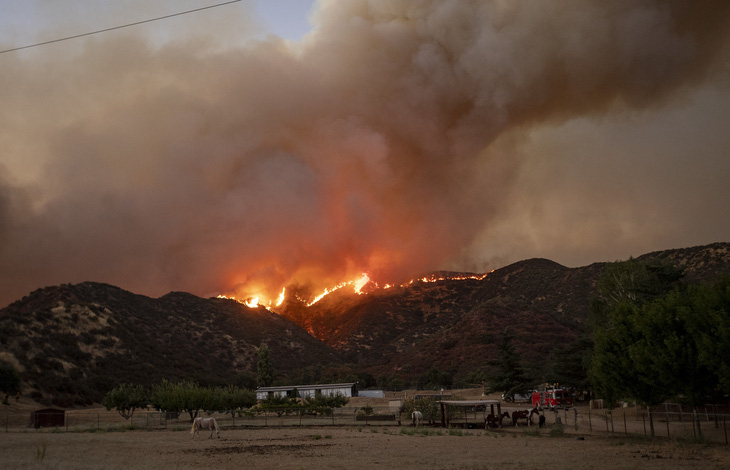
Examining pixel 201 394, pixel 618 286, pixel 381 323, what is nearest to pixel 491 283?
pixel 381 323

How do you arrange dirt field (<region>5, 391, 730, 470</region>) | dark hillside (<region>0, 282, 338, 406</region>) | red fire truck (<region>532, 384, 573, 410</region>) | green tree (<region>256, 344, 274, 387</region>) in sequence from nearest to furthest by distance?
dirt field (<region>5, 391, 730, 470</region>) → red fire truck (<region>532, 384, 573, 410</region>) → dark hillside (<region>0, 282, 338, 406</region>) → green tree (<region>256, 344, 274, 387</region>)

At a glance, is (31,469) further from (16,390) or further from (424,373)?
(424,373)

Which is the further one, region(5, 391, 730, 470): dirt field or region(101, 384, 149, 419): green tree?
region(101, 384, 149, 419): green tree

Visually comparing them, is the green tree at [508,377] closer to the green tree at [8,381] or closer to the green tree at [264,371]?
the green tree at [264,371]

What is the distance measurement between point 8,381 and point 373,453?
59339mm

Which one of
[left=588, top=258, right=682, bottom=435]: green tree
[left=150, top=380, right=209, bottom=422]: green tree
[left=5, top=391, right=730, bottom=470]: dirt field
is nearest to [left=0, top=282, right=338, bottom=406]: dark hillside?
[left=150, top=380, right=209, bottom=422]: green tree

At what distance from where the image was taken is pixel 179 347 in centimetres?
11556

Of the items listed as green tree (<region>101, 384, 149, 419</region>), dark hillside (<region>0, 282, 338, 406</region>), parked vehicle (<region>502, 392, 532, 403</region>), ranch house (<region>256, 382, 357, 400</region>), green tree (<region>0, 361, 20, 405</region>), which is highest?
dark hillside (<region>0, 282, 338, 406</region>)

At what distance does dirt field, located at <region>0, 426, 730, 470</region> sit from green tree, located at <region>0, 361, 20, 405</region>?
4090 centimetres

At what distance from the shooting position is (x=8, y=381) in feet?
217

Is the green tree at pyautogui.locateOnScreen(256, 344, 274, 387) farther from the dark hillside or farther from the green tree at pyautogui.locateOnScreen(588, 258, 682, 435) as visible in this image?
the green tree at pyautogui.locateOnScreen(588, 258, 682, 435)

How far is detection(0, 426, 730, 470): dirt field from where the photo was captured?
67.3ft

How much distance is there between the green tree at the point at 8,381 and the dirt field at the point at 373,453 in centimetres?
4090

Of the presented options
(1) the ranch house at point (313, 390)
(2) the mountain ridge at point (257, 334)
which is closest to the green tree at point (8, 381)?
(2) the mountain ridge at point (257, 334)
